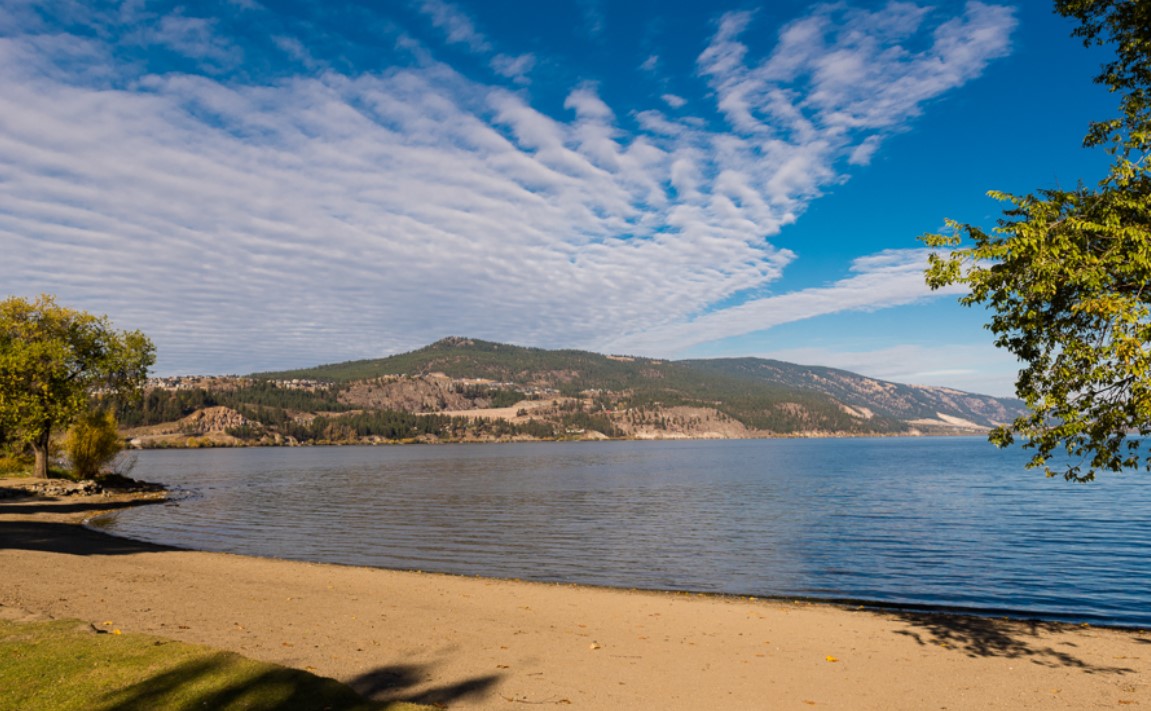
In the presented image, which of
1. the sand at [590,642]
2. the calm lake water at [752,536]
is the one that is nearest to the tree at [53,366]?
the calm lake water at [752,536]

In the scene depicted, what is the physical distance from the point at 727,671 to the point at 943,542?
1228 inches

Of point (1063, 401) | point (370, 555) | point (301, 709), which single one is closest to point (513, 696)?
point (301, 709)

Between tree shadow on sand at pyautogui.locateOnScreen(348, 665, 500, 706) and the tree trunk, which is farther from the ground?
the tree trunk

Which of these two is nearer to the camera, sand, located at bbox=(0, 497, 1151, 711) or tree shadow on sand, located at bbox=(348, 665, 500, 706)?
tree shadow on sand, located at bbox=(348, 665, 500, 706)

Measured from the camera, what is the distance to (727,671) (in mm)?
15250

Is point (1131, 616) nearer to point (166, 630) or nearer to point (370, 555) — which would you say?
point (166, 630)

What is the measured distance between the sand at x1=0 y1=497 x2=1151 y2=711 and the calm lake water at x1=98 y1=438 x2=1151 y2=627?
634 cm

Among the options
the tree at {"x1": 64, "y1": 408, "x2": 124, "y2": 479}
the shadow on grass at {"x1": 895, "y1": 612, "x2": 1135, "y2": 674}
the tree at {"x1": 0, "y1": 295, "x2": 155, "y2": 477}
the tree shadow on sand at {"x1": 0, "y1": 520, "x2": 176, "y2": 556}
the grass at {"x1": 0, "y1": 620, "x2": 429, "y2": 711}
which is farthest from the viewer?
the tree at {"x1": 64, "y1": 408, "x2": 124, "y2": 479}

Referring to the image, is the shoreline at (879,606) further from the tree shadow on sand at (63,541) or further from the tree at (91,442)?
the tree at (91,442)

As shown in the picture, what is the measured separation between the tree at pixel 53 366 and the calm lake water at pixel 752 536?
1194 cm

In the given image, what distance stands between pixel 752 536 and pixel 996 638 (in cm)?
2378

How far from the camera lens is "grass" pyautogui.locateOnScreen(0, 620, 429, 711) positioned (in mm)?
9953

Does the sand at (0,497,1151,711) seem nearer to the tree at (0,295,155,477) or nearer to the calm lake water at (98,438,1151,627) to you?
the calm lake water at (98,438,1151,627)

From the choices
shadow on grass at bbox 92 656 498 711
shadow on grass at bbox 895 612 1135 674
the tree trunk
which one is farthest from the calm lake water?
shadow on grass at bbox 92 656 498 711
